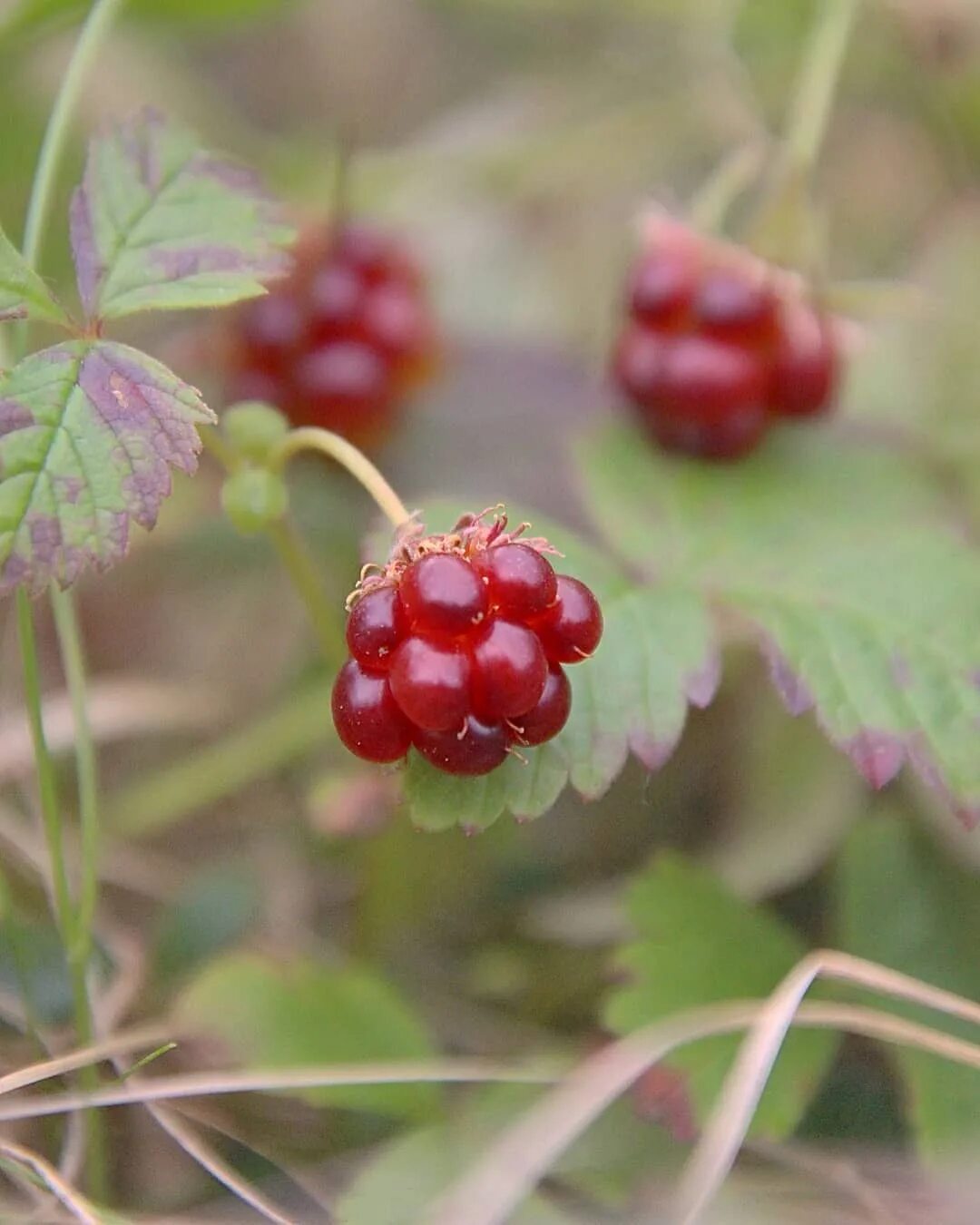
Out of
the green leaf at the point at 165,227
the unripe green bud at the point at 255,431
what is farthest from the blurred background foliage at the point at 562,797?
the green leaf at the point at 165,227

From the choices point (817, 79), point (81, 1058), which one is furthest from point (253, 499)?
point (817, 79)

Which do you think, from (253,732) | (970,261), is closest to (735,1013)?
(253,732)

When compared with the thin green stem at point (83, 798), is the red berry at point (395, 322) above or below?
above

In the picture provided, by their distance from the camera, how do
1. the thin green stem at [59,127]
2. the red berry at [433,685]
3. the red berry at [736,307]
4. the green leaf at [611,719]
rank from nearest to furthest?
the red berry at [433,685] < the green leaf at [611,719] < the thin green stem at [59,127] < the red berry at [736,307]

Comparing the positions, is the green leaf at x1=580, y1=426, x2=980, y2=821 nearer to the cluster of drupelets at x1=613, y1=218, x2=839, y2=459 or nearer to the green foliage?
the cluster of drupelets at x1=613, y1=218, x2=839, y2=459

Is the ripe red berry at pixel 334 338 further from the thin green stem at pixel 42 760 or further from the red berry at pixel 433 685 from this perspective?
the red berry at pixel 433 685

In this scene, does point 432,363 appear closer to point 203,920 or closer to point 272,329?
point 272,329
